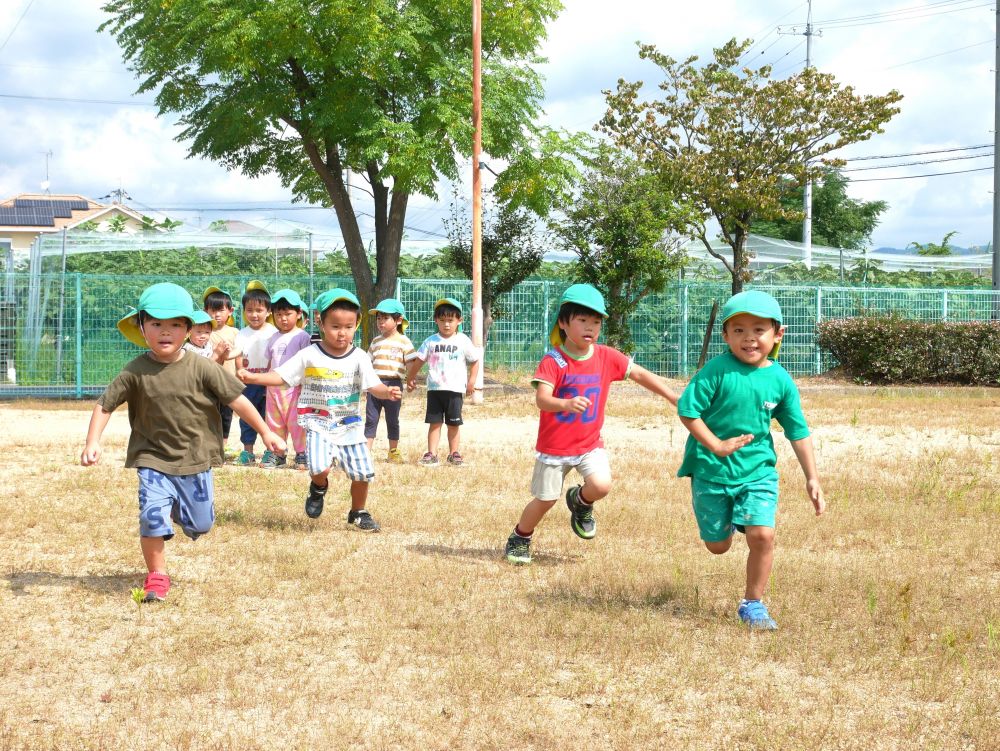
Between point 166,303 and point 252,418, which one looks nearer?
point 166,303

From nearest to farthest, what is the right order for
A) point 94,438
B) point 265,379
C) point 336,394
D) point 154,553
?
1. point 94,438
2. point 154,553
3. point 265,379
4. point 336,394

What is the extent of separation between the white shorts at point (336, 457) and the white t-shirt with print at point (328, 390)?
0.13 ft

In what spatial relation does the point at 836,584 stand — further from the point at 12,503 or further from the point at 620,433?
the point at 620,433

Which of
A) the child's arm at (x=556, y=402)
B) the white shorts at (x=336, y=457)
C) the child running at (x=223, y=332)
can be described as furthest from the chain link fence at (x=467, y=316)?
the child's arm at (x=556, y=402)

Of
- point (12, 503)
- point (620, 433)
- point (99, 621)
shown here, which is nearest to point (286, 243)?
point (620, 433)

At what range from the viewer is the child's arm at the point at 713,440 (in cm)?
502

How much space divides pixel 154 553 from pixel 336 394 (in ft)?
6.39

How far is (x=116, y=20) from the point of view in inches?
754

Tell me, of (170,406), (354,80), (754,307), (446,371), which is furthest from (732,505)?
(354,80)

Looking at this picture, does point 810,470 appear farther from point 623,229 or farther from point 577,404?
point 623,229

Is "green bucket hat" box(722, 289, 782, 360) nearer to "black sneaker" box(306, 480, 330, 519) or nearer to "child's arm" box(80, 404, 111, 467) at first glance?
"child's arm" box(80, 404, 111, 467)

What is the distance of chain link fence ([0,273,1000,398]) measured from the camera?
18.9 metres

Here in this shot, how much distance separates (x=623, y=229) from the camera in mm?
20672

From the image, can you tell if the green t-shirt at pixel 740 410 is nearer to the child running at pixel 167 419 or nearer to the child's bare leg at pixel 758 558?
the child's bare leg at pixel 758 558
